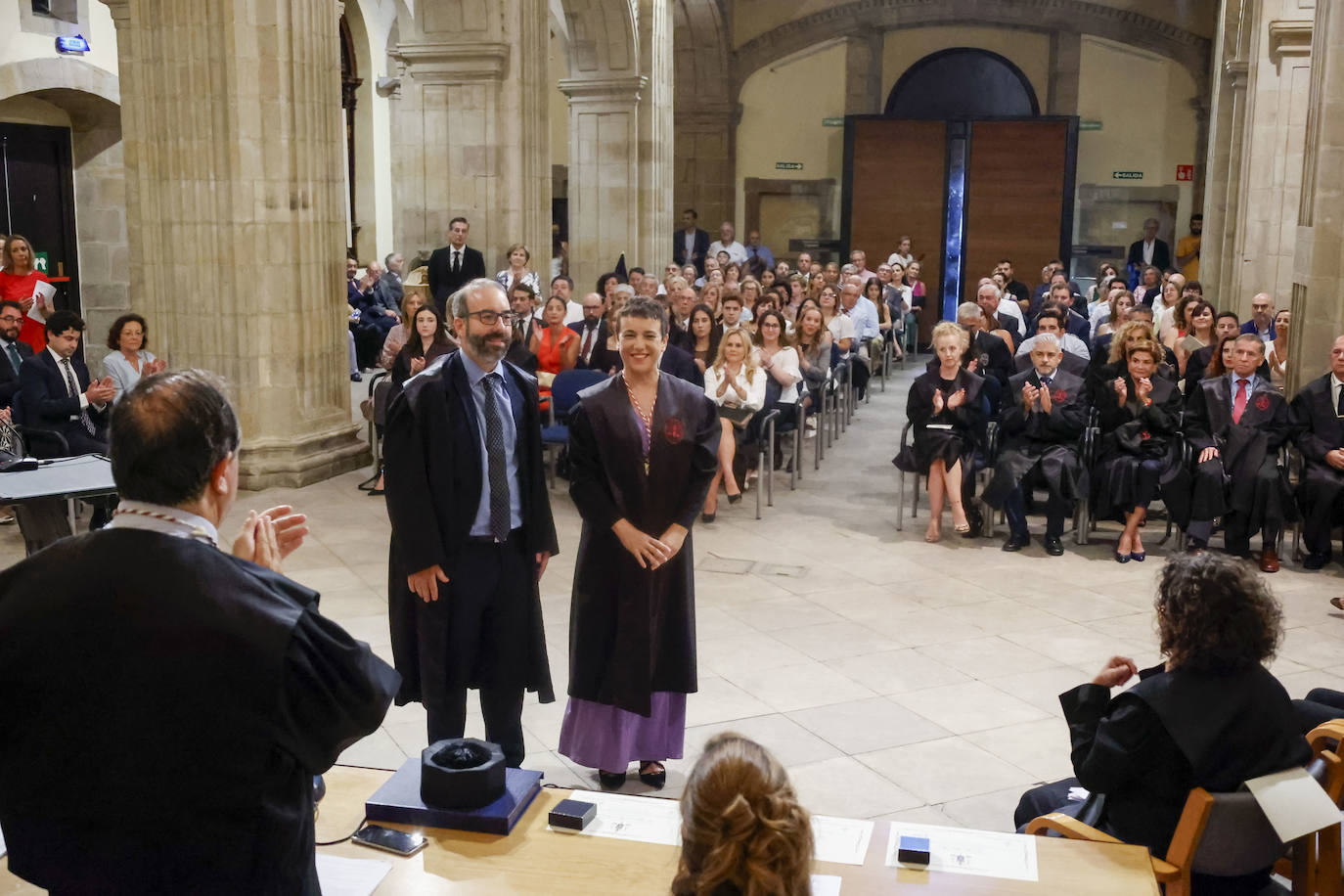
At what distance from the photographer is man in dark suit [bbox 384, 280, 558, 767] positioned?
4.18 meters

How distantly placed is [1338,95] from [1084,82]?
47.6 ft

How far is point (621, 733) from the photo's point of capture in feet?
15.1

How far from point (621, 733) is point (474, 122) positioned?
9285 millimetres

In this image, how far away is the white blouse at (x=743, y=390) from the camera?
9.01 metres

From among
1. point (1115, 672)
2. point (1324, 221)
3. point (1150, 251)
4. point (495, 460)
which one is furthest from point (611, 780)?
point (1150, 251)

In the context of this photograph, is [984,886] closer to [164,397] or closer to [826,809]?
[164,397]

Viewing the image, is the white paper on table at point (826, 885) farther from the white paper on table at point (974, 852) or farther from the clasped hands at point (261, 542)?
the clasped hands at point (261, 542)

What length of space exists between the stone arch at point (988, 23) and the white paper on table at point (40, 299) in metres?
14.7

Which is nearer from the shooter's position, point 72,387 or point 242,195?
point 72,387

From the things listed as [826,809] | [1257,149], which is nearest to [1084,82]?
[1257,149]

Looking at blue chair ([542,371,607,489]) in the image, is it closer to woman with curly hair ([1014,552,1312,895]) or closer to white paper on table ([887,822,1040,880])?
woman with curly hair ([1014,552,1312,895])

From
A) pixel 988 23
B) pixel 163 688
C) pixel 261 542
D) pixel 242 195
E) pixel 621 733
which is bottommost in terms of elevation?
pixel 621 733

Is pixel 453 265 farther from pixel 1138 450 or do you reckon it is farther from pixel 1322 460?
pixel 1322 460

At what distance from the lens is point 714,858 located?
2025 millimetres
